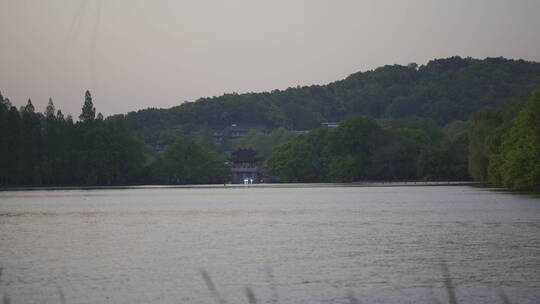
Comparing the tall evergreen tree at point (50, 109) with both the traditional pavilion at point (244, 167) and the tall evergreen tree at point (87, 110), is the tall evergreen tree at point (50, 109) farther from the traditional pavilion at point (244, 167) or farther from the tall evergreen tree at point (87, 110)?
the traditional pavilion at point (244, 167)

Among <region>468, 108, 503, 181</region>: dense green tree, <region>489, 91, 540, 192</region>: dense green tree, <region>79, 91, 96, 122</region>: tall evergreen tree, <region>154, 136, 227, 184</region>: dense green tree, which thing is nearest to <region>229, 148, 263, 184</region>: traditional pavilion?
<region>154, 136, 227, 184</region>: dense green tree

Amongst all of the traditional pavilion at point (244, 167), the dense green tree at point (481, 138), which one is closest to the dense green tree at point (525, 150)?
the dense green tree at point (481, 138)

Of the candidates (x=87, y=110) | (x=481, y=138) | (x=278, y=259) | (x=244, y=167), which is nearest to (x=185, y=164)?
(x=87, y=110)

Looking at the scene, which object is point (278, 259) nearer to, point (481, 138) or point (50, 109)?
point (481, 138)

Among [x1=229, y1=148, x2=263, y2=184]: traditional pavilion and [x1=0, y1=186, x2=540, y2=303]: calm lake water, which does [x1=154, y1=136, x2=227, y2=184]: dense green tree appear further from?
[x1=0, y1=186, x2=540, y2=303]: calm lake water

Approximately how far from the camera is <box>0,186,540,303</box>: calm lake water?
19.6 m

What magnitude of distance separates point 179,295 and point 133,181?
435 feet

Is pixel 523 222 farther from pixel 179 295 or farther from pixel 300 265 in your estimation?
pixel 179 295

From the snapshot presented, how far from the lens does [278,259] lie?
26.4 m

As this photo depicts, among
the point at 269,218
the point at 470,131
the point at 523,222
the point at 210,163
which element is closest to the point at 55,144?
the point at 210,163

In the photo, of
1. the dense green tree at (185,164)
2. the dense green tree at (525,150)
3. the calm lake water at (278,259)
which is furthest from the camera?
the dense green tree at (185,164)

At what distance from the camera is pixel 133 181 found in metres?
150

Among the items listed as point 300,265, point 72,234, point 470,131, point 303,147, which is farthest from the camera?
point 303,147

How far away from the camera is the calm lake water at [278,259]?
64.2ft
